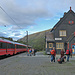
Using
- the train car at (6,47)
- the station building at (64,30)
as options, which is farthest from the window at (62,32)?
the train car at (6,47)

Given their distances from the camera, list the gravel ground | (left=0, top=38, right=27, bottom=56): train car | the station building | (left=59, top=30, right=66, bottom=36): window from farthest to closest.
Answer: (left=59, top=30, right=66, bottom=36): window → the station building → (left=0, top=38, right=27, bottom=56): train car → the gravel ground

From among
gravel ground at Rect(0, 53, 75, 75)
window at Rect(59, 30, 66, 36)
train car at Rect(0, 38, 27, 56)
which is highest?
window at Rect(59, 30, 66, 36)

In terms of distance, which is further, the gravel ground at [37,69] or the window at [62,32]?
the window at [62,32]

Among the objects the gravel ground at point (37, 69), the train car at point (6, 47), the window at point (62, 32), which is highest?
the window at point (62, 32)

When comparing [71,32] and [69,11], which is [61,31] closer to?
[71,32]

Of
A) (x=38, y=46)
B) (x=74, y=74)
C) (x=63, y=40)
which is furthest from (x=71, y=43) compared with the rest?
(x=38, y=46)

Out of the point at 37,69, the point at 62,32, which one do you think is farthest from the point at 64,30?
the point at 37,69

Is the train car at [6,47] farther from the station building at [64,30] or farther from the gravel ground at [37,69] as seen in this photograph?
the station building at [64,30]

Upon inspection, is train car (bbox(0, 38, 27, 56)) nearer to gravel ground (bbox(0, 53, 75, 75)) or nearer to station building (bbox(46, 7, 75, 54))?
gravel ground (bbox(0, 53, 75, 75))

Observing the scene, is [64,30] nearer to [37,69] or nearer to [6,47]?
[6,47]

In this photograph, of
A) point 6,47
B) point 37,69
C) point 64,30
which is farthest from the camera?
point 64,30

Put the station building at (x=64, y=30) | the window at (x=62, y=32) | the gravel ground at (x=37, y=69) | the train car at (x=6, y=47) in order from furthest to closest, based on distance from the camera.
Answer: the window at (x=62, y=32) < the station building at (x=64, y=30) < the train car at (x=6, y=47) < the gravel ground at (x=37, y=69)

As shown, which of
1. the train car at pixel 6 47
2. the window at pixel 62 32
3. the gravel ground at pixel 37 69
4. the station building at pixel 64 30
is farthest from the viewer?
the window at pixel 62 32

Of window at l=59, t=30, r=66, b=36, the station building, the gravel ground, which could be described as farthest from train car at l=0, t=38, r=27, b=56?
window at l=59, t=30, r=66, b=36
